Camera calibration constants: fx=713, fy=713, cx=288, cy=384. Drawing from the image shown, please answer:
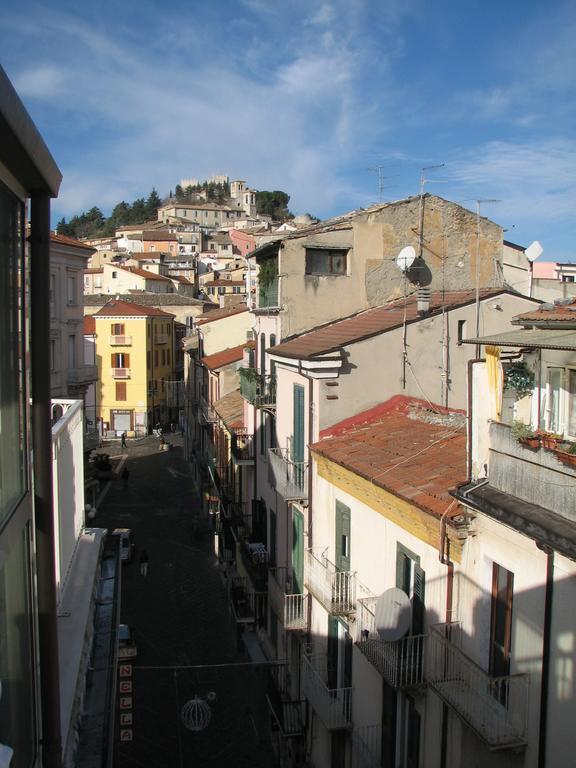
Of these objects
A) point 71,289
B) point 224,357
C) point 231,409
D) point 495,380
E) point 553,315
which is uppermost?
point 71,289

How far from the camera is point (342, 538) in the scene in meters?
12.7

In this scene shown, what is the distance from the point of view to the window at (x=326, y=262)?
1728cm

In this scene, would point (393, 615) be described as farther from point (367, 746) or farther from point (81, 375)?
point (81, 375)

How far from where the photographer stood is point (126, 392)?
6025 centimetres

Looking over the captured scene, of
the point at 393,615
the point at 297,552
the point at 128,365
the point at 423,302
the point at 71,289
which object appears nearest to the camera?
the point at 393,615

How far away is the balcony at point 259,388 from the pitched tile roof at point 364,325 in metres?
1.40

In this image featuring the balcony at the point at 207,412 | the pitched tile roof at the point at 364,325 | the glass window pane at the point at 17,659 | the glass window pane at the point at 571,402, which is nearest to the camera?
the glass window pane at the point at 17,659

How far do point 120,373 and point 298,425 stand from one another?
4603 cm

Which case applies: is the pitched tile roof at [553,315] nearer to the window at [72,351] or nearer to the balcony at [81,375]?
the balcony at [81,375]

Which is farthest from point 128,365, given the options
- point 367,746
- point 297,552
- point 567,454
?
point 567,454

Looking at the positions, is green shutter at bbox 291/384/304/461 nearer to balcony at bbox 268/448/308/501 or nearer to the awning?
balcony at bbox 268/448/308/501

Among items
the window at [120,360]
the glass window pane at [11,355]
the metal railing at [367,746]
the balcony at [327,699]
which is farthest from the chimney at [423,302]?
the window at [120,360]

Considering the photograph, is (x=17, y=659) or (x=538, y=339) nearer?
(x=17, y=659)

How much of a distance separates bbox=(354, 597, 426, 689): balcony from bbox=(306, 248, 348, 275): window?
30.1 ft
